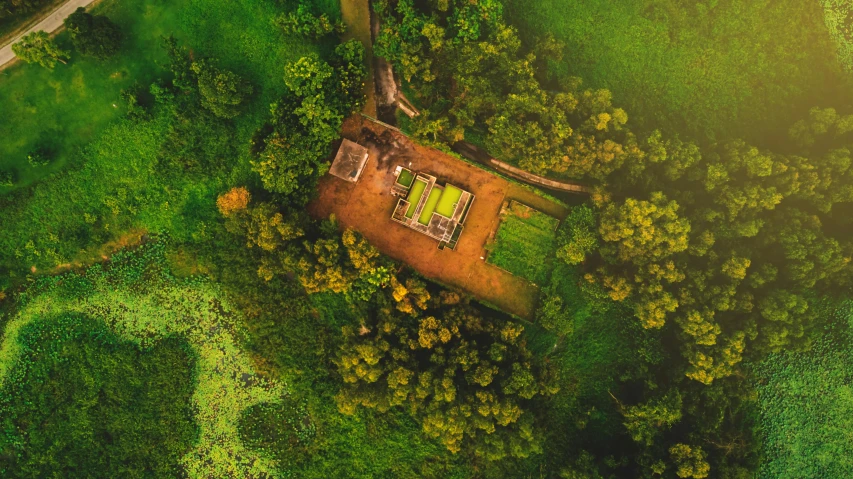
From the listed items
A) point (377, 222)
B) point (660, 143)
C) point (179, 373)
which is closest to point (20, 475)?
point (179, 373)

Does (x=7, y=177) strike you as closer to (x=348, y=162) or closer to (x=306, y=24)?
(x=306, y=24)

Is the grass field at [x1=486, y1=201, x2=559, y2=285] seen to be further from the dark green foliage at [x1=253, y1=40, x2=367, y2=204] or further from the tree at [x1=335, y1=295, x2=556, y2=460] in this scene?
the dark green foliage at [x1=253, y1=40, x2=367, y2=204]

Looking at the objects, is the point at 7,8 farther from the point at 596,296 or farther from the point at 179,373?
the point at 596,296

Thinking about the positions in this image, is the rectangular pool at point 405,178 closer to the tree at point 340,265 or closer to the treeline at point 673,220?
the treeline at point 673,220

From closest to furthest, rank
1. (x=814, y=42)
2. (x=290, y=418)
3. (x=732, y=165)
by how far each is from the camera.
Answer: (x=732, y=165) < (x=290, y=418) < (x=814, y=42)

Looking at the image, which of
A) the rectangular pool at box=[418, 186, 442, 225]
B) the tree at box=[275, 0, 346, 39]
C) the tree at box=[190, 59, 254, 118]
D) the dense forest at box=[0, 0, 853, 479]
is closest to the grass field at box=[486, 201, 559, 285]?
the dense forest at box=[0, 0, 853, 479]

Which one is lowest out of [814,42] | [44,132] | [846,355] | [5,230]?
[5,230]
